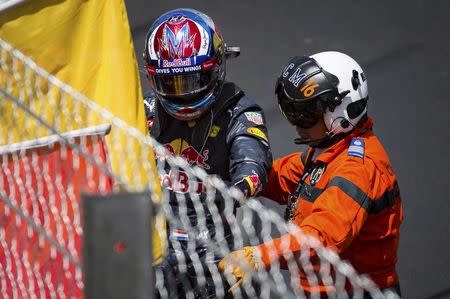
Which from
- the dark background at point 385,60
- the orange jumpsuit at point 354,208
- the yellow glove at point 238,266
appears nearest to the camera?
the yellow glove at point 238,266

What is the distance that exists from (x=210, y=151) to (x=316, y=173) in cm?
36

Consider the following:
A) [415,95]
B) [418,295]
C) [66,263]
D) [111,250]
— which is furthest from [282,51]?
[111,250]

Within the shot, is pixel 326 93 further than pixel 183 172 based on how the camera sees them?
No

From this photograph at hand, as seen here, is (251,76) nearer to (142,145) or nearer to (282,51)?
(282,51)

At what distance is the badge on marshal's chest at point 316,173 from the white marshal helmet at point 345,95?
98mm

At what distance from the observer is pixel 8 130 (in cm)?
307

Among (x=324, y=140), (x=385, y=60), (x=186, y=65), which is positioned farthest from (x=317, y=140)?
(x=385, y=60)

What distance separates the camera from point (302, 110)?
126 inches

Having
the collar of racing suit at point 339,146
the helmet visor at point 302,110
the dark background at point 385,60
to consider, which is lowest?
the dark background at point 385,60

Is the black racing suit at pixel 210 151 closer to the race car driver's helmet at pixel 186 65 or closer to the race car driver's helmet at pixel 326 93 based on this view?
the race car driver's helmet at pixel 186 65

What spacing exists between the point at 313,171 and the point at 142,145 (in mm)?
519

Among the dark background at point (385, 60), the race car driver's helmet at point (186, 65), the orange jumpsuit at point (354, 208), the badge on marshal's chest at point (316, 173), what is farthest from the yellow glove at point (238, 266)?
the dark background at point (385, 60)

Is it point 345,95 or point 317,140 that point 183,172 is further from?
point 345,95

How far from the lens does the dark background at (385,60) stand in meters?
4.71
